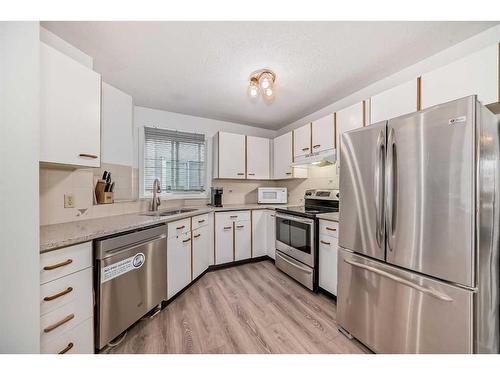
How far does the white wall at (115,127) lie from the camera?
6.12 feet

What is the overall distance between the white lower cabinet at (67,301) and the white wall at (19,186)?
0.07 m

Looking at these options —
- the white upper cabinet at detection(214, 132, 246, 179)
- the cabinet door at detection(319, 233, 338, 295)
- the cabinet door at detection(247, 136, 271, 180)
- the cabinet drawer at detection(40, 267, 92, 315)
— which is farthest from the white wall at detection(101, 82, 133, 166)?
the cabinet door at detection(319, 233, 338, 295)

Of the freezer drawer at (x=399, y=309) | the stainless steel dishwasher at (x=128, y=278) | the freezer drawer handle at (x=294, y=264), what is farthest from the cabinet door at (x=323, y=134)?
the stainless steel dishwasher at (x=128, y=278)

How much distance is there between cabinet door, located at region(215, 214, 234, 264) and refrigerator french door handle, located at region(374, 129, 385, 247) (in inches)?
75.8

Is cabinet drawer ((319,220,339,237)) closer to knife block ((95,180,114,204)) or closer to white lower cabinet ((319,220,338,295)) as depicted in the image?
white lower cabinet ((319,220,338,295))

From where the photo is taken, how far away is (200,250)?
242 cm

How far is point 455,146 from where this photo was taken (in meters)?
0.96

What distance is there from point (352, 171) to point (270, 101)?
5.41 feet

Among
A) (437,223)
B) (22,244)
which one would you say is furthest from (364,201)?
(22,244)

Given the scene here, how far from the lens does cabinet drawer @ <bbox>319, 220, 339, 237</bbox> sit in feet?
6.20

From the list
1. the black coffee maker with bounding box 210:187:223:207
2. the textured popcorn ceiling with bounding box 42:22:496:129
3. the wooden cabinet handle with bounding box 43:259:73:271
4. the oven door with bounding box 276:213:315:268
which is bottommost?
the oven door with bounding box 276:213:315:268

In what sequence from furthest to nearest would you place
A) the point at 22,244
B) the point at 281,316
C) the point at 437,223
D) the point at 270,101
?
the point at 270,101 → the point at 281,316 → the point at 437,223 → the point at 22,244

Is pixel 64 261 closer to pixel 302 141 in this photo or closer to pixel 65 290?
pixel 65 290
